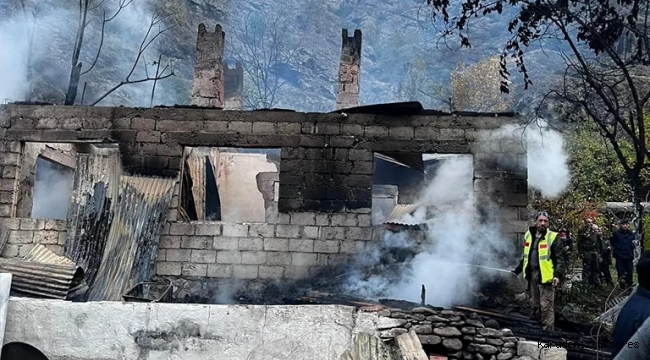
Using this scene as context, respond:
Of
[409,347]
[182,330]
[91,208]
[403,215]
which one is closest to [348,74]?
[403,215]

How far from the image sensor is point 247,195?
20547mm

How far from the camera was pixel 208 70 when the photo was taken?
635 inches

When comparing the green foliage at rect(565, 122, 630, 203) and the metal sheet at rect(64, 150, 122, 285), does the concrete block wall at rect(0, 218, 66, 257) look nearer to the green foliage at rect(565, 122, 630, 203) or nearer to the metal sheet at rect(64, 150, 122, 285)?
the metal sheet at rect(64, 150, 122, 285)

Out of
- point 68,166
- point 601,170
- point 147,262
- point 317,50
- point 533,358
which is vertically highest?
point 317,50

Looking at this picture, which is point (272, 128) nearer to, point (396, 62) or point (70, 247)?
point (70, 247)

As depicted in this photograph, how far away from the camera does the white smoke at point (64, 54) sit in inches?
1091

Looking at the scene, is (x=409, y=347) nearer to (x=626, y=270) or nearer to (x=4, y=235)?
(x=4, y=235)

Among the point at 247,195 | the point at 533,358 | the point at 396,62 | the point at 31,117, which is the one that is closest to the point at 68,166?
the point at 31,117

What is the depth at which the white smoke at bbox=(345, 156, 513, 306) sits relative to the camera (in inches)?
381

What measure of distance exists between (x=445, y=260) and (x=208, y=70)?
913 cm

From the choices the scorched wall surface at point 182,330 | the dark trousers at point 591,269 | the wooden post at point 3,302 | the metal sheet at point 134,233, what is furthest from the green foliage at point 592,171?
the wooden post at point 3,302

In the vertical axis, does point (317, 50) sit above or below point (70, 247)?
above

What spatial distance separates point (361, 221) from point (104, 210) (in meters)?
4.48

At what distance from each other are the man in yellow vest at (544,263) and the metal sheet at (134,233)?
6051 millimetres
